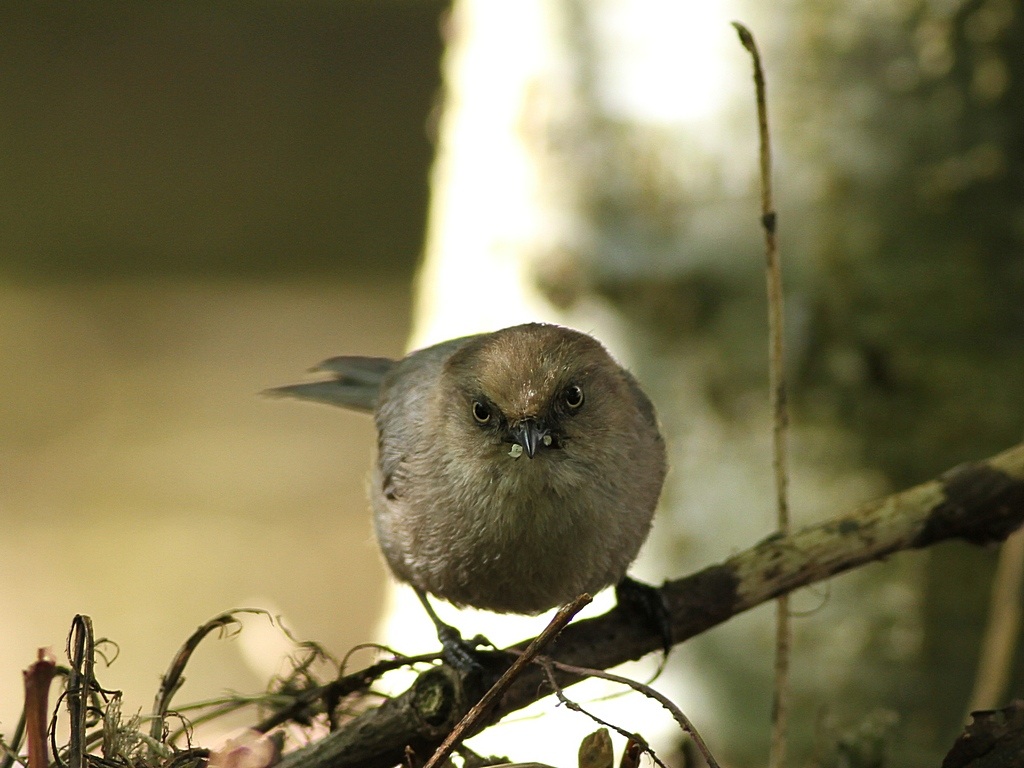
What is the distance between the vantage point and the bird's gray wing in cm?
329

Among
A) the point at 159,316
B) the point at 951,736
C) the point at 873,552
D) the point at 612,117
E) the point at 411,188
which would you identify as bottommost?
the point at 951,736

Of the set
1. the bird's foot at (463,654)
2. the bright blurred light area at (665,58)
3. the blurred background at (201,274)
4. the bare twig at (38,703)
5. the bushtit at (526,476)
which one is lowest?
the bare twig at (38,703)

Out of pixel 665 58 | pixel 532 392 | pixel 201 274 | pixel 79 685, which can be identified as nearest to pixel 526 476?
pixel 532 392

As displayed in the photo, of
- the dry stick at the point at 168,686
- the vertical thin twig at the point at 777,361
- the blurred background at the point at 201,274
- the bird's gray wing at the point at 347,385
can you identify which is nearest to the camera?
the dry stick at the point at 168,686

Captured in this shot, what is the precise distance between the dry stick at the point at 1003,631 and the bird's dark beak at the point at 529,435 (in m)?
1.17

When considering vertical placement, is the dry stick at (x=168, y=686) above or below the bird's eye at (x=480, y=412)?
below

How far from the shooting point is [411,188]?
29.1 feet

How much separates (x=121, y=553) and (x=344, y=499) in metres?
1.44

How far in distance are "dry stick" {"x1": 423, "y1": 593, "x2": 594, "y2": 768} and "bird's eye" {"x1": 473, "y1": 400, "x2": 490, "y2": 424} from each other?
806mm

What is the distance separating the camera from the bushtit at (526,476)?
2.32m

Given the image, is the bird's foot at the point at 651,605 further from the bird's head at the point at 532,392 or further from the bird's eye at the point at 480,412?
the bird's eye at the point at 480,412

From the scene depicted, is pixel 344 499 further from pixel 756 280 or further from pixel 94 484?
pixel 756 280

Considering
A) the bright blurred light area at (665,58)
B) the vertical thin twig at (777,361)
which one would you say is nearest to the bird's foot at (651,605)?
the vertical thin twig at (777,361)

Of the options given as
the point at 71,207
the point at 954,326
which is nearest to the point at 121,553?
the point at 71,207
